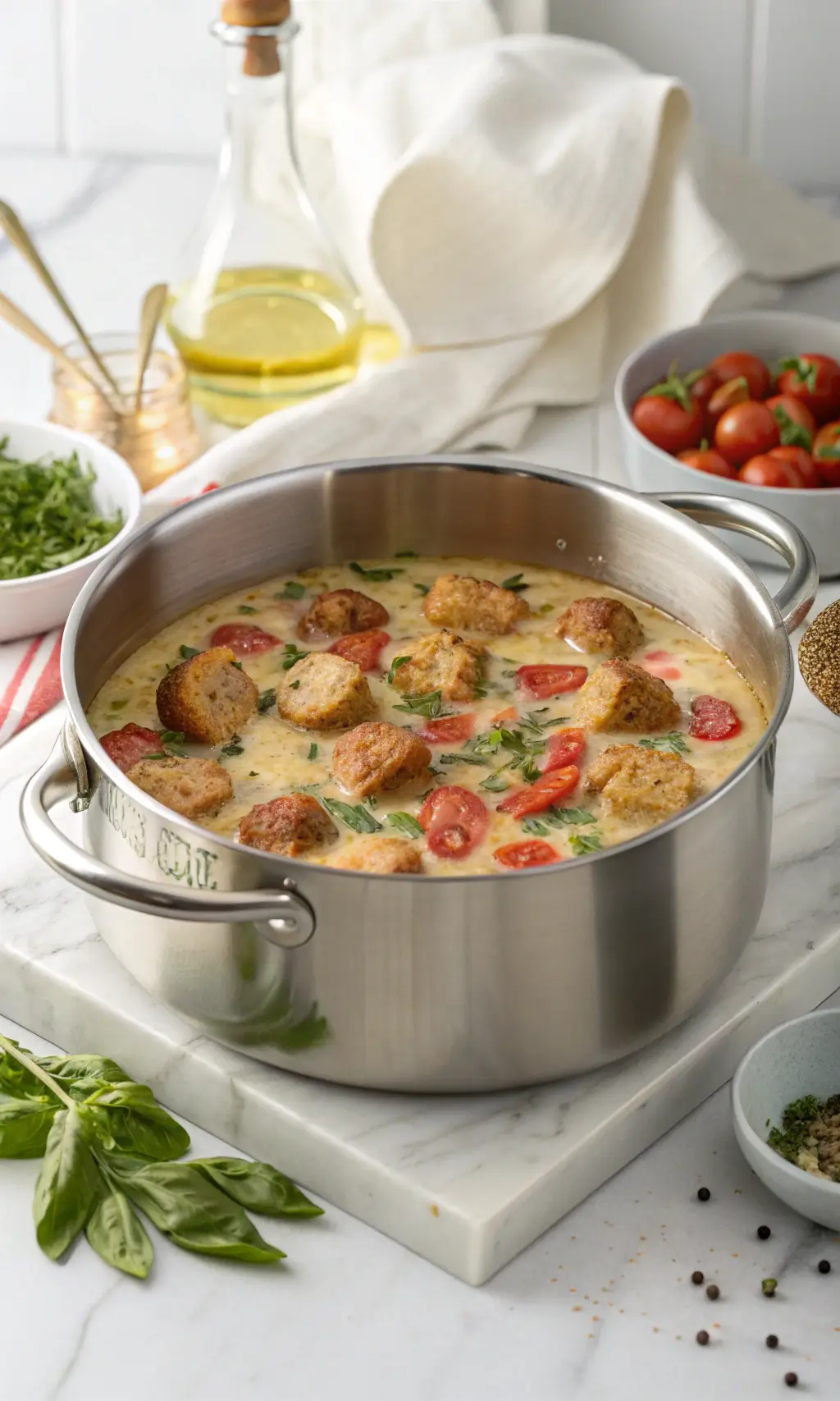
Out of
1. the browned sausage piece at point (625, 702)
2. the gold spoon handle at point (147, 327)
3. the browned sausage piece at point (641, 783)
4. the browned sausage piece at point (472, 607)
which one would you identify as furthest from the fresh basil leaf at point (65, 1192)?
the gold spoon handle at point (147, 327)

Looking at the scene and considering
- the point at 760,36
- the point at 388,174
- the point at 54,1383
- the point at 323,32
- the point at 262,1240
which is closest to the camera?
the point at 54,1383

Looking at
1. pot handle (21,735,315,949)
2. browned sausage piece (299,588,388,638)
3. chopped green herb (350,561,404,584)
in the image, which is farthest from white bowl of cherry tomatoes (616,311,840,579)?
pot handle (21,735,315,949)

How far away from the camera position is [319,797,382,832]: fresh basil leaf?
83.6 inches

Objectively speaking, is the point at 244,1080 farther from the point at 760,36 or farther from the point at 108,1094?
the point at 760,36

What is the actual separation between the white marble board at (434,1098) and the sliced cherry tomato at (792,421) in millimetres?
1072

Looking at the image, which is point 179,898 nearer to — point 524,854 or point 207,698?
point 524,854

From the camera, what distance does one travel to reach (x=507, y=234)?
3.47m

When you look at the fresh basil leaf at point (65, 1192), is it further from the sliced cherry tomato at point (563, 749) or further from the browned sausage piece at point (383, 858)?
the sliced cherry tomato at point (563, 749)

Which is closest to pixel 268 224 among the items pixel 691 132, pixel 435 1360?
pixel 691 132

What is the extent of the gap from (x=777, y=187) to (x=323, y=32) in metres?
1.05

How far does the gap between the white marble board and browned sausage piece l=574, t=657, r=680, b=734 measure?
28 cm

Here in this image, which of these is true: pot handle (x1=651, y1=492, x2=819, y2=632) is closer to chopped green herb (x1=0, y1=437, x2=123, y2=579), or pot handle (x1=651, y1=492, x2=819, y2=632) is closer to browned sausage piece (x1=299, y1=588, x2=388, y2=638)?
browned sausage piece (x1=299, y1=588, x2=388, y2=638)

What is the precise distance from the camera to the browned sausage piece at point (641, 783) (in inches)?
83.7

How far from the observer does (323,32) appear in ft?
12.5
